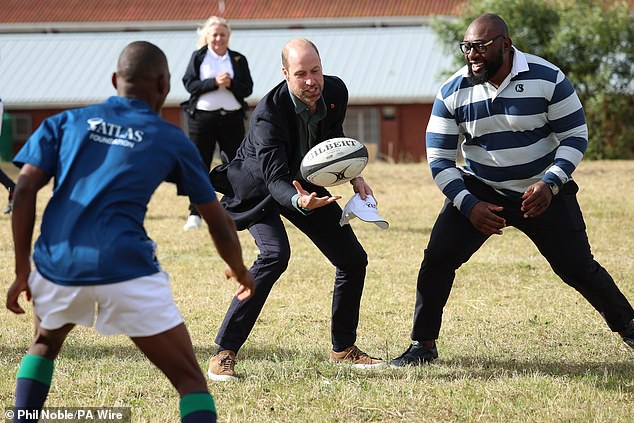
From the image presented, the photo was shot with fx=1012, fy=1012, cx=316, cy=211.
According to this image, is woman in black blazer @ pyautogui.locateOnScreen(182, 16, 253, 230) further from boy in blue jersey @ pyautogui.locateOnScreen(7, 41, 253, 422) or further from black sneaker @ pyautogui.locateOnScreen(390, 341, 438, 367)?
boy in blue jersey @ pyautogui.locateOnScreen(7, 41, 253, 422)

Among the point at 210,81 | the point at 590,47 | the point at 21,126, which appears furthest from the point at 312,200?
the point at 21,126

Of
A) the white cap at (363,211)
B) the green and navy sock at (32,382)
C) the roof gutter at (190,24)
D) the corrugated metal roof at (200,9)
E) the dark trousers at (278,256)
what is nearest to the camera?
the green and navy sock at (32,382)

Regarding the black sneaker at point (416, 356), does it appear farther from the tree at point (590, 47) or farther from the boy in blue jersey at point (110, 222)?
the tree at point (590, 47)

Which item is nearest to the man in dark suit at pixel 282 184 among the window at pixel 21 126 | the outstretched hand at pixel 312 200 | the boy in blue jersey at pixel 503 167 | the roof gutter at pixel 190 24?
the outstretched hand at pixel 312 200

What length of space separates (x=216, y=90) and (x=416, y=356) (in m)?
5.90

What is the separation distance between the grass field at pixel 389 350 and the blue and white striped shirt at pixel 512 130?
119cm

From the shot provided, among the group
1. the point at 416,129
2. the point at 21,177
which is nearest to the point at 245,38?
the point at 416,129

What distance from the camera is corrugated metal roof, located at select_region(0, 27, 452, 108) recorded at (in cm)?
3070

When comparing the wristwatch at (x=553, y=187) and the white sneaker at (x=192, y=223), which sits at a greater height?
the wristwatch at (x=553, y=187)

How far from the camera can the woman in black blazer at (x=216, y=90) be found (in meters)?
11.6

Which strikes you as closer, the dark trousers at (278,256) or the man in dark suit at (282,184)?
the man in dark suit at (282,184)

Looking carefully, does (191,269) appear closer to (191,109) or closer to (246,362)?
(191,109)

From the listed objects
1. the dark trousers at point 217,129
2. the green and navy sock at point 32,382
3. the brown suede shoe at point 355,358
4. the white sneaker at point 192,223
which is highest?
the green and navy sock at point 32,382

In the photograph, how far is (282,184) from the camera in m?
5.88
